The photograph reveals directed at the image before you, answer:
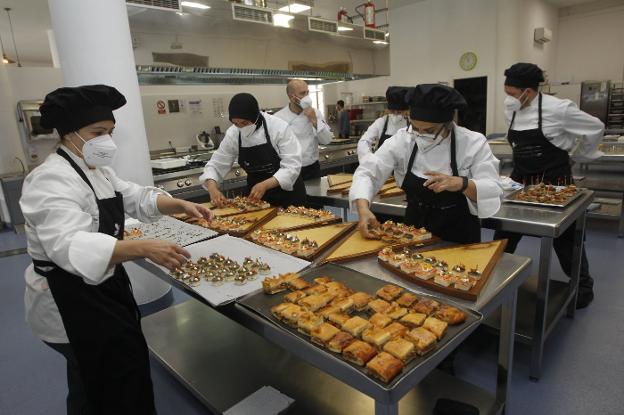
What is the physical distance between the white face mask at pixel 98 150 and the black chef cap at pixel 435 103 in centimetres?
139

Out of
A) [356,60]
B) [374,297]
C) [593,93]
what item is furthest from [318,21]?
[593,93]

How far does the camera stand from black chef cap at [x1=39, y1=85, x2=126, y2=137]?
1413 millimetres

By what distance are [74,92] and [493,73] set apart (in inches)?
359

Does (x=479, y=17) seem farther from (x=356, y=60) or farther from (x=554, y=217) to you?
(x=554, y=217)

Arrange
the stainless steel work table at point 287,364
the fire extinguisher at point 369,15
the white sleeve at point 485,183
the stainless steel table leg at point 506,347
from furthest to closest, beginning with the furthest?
the fire extinguisher at point 369,15, the white sleeve at point 485,183, the stainless steel table leg at point 506,347, the stainless steel work table at point 287,364

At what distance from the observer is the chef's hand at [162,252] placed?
4.54ft

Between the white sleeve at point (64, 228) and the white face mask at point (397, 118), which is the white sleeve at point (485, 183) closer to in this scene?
the white sleeve at point (64, 228)

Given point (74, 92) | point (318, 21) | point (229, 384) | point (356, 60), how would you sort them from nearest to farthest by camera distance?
point (74, 92)
point (229, 384)
point (318, 21)
point (356, 60)

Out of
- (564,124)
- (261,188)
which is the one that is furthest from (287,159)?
(564,124)

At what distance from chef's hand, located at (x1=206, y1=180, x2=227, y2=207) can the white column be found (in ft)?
1.90

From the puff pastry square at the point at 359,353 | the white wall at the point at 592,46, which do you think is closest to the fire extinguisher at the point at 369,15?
the puff pastry square at the point at 359,353

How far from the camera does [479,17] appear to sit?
870cm

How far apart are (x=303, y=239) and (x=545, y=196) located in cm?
164

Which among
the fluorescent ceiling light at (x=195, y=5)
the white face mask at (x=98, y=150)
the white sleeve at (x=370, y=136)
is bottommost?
the white sleeve at (x=370, y=136)
